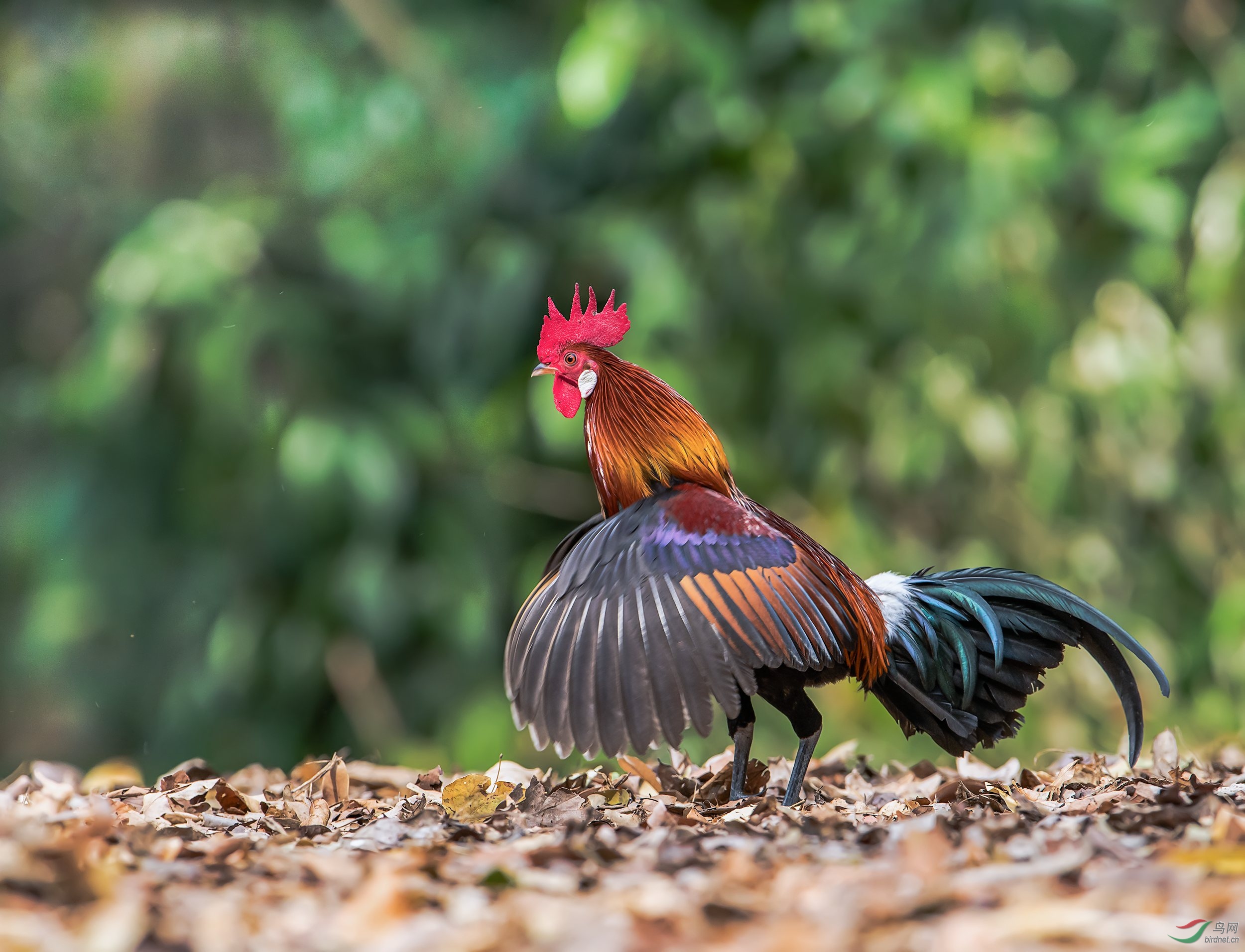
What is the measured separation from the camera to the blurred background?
6824 mm

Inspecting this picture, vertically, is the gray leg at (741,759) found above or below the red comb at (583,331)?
below

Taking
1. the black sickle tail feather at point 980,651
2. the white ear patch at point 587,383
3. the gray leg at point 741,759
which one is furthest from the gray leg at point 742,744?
the white ear patch at point 587,383

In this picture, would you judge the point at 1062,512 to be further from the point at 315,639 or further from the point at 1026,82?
Answer: the point at 315,639

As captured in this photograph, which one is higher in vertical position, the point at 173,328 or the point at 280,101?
the point at 280,101

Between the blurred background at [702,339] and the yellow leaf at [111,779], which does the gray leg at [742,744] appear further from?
the blurred background at [702,339]

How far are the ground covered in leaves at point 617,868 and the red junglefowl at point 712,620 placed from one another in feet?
0.80

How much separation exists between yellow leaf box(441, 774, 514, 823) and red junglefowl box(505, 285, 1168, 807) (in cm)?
33

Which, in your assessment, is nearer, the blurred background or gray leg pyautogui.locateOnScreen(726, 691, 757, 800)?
gray leg pyautogui.locateOnScreen(726, 691, 757, 800)

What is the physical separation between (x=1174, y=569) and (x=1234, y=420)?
0.93 meters

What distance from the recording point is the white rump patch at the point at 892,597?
365cm

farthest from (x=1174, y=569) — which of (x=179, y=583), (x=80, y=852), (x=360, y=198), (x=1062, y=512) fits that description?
(x=80, y=852)

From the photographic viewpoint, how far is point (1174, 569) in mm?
7395

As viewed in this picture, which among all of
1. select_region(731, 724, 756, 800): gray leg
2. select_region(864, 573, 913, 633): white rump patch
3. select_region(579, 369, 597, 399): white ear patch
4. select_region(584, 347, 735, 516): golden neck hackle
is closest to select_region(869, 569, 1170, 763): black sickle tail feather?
select_region(864, 573, 913, 633): white rump patch

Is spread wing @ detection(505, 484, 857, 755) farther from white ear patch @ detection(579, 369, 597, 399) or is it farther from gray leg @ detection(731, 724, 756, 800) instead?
white ear patch @ detection(579, 369, 597, 399)
